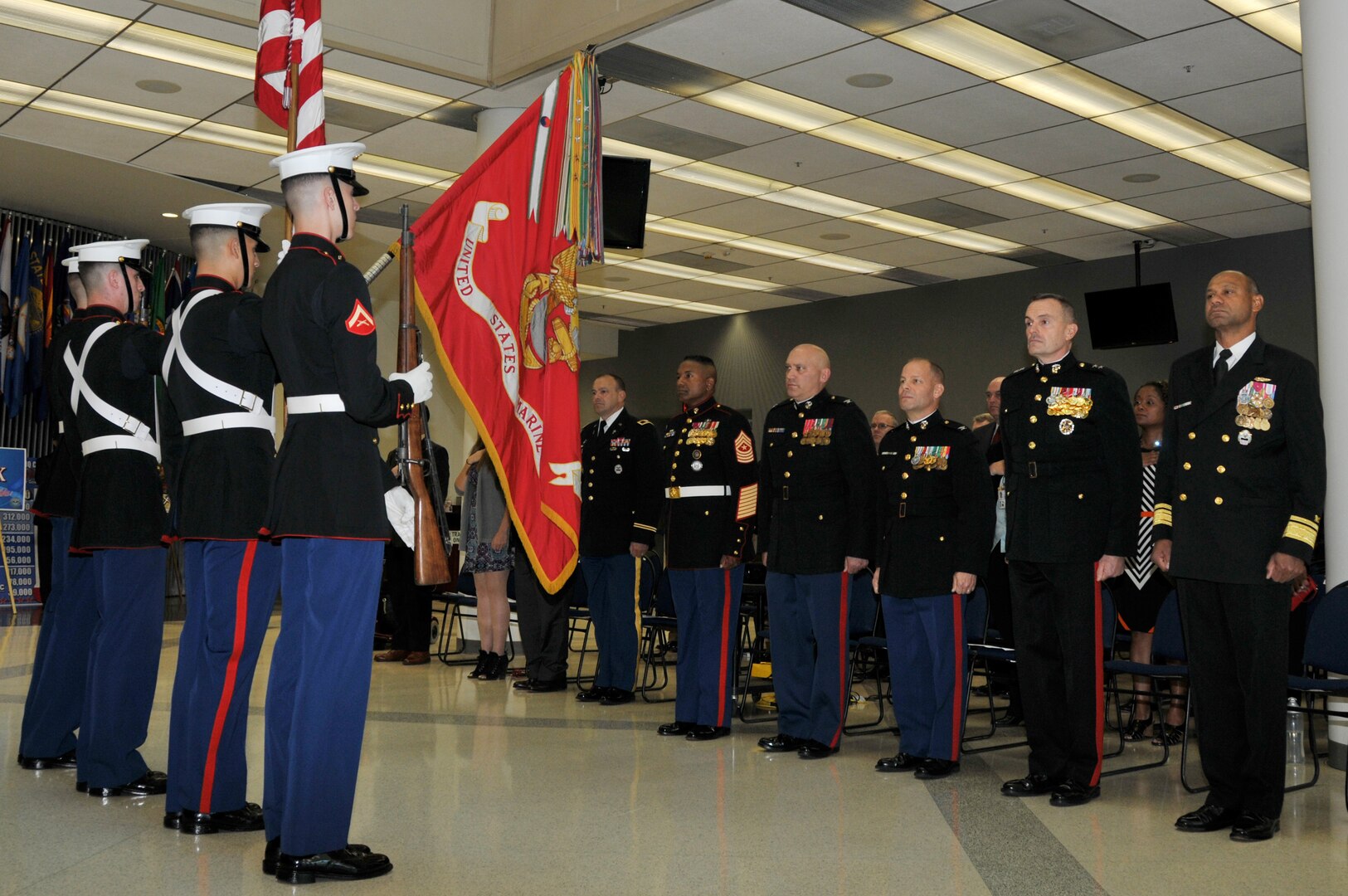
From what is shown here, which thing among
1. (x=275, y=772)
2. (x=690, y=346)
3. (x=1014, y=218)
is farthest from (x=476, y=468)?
(x=690, y=346)

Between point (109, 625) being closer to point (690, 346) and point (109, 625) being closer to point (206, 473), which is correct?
point (206, 473)

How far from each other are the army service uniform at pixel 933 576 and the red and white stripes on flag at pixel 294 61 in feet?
8.66

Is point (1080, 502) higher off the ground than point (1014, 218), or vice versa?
point (1014, 218)

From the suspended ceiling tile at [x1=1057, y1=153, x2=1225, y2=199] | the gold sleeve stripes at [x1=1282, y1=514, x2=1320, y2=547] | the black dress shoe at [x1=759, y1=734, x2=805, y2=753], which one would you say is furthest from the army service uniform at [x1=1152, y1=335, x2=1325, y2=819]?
the suspended ceiling tile at [x1=1057, y1=153, x2=1225, y2=199]

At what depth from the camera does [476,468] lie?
7.52 m

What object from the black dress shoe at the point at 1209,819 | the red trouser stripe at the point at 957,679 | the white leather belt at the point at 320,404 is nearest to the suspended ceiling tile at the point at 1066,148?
the red trouser stripe at the point at 957,679

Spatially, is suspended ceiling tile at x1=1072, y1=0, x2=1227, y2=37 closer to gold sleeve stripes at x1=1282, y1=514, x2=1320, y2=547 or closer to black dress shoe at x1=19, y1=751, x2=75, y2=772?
gold sleeve stripes at x1=1282, y1=514, x2=1320, y2=547

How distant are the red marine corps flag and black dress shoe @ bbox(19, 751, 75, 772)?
1899 mm

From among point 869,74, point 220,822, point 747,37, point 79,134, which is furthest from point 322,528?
point 79,134

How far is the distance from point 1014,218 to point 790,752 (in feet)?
24.5

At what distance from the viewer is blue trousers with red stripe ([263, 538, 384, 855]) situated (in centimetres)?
299

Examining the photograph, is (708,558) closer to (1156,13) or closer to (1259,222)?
(1156,13)

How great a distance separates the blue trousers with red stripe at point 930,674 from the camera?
4672 mm

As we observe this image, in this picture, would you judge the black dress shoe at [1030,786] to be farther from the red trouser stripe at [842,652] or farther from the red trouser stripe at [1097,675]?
the red trouser stripe at [842,652]
